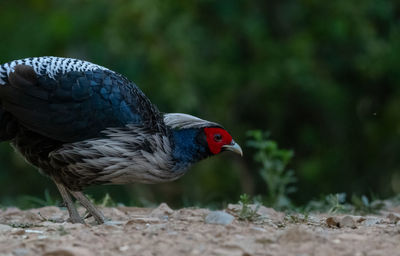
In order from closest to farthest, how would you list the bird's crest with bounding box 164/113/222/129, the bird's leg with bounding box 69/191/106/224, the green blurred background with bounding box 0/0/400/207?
the bird's leg with bounding box 69/191/106/224 → the bird's crest with bounding box 164/113/222/129 → the green blurred background with bounding box 0/0/400/207

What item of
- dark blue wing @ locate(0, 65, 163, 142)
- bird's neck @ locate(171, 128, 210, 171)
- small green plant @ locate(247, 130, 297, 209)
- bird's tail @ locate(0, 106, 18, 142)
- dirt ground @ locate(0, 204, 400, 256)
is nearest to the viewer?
dirt ground @ locate(0, 204, 400, 256)

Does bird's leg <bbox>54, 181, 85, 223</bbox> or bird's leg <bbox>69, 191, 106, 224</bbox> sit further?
bird's leg <bbox>54, 181, 85, 223</bbox>

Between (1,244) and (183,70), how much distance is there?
8.45 metres

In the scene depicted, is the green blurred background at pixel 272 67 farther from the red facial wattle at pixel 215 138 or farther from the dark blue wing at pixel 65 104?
the dark blue wing at pixel 65 104

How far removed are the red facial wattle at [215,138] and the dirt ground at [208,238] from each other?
2.94ft

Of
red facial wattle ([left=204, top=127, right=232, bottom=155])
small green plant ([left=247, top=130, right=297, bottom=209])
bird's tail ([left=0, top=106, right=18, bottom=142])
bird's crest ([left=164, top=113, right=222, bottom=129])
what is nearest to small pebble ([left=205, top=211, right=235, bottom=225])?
red facial wattle ([left=204, top=127, right=232, bottom=155])

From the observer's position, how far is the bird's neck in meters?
6.08

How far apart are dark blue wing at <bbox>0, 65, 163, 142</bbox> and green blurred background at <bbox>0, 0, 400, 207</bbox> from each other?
636cm

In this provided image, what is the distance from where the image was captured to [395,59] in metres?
12.3

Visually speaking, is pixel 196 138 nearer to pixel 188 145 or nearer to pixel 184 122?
pixel 188 145

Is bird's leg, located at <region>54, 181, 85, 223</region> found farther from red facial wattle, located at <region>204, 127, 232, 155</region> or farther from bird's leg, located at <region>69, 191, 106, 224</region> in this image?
red facial wattle, located at <region>204, 127, 232, 155</region>

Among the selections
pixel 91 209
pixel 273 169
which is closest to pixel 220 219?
pixel 91 209

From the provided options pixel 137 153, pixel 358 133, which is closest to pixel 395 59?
pixel 358 133

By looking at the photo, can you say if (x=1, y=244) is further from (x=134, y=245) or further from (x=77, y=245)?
(x=134, y=245)
